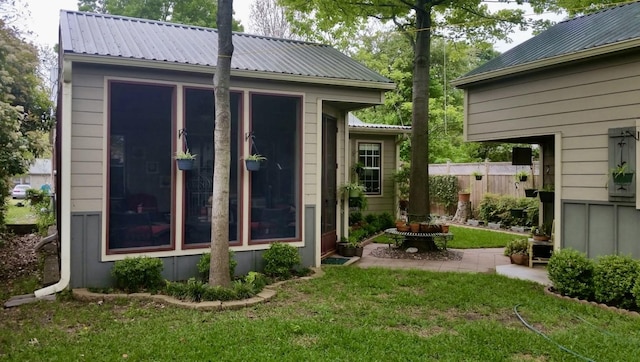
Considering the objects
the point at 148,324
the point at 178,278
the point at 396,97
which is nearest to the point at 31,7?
Result: the point at 178,278

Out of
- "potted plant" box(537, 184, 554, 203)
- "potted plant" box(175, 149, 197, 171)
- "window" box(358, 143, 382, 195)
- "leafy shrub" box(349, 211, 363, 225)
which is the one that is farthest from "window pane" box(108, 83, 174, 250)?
"window" box(358, 143, 382, 195)

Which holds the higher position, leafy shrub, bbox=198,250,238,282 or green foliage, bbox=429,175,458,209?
green foliage, bbox=429,175,458,209

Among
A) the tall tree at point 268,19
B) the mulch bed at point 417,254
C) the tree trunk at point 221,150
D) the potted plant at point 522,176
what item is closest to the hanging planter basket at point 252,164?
the tree trunk at point 221,150

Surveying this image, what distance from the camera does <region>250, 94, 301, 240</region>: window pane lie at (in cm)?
646

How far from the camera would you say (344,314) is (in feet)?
15.1

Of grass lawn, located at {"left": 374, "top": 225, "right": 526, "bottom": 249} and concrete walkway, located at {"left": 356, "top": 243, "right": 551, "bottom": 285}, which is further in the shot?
grass lawn, located at {"left": 374, "top": 225, "right": 526, "bottom": 249}

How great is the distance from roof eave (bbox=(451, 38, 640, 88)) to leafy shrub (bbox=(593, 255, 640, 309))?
7.53 ft

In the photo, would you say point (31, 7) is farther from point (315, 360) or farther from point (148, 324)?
point (315, 360)

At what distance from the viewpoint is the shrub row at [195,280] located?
16.4 ft

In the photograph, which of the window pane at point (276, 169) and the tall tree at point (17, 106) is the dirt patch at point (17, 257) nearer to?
the tall tree at point (17, 106)

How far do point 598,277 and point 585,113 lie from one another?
200cm

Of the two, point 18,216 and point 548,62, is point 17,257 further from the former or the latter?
point 18,216

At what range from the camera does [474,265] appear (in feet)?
24.6

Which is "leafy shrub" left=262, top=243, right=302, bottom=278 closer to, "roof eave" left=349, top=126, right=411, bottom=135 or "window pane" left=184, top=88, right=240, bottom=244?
"window pane" left=184, top=88, right=240, bottom=244
